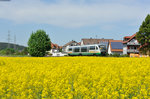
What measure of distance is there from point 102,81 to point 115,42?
79.4 meters

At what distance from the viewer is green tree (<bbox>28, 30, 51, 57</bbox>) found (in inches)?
2972

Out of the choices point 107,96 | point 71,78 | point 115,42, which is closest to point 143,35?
point 115,42

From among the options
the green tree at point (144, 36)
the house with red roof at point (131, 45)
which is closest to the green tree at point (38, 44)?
the house with red roof at point (131, 45)

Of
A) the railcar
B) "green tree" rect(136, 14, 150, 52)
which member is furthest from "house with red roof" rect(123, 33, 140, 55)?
the railcar

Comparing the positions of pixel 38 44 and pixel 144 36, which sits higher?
pixel 144 36

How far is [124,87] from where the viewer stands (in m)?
7.62

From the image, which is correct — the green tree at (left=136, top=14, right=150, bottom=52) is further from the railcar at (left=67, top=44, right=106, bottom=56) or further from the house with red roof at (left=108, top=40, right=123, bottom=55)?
the house with red roof at (left=108, top=40, right=123, bottom=55)

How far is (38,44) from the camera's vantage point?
7600 centimetres

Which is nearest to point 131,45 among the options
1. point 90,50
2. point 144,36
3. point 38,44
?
point 144,36

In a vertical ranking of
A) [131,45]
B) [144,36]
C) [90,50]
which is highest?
[144,36]

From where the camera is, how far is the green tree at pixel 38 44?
75.5m

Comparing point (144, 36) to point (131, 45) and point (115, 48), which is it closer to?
point (131, 45)

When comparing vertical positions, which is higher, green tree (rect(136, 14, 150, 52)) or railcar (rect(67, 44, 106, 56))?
green tree (rect(136, 14, 150, 52))

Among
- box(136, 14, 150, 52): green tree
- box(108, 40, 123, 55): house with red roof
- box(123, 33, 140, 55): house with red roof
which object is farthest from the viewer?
box(108, 40, 123, 55): house with red roof
